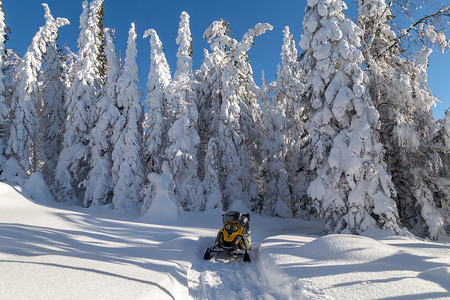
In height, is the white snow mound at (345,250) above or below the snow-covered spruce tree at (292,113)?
below

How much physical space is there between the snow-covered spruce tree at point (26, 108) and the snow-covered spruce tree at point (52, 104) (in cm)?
292

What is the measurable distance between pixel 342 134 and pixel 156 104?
1309 centimetres

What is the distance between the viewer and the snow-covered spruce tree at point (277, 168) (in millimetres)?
19422

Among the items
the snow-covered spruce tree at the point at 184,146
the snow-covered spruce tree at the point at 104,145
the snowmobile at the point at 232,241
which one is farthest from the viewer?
the snow-covered spruce tree at the point at 104,145

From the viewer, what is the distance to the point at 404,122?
11.0m

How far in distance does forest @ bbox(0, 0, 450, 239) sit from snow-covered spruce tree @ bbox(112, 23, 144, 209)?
0.27 feet

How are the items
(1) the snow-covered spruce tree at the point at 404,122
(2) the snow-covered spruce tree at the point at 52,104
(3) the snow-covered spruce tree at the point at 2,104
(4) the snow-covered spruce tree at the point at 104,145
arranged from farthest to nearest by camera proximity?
(2) the snow-covered spruce tree at the point at 52,104, (4) the snow-covered spruce tree at the point at 104,145, (3) the snow-covered spruce tree at the point at 2,104, (1) the snow-covered spruce tree at the point at 404,122

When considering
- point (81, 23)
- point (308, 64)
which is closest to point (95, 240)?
point (308, 64)

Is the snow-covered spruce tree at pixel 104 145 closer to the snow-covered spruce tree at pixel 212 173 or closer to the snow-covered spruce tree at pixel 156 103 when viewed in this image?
the snow-covered spruce tree at pixel 156 103

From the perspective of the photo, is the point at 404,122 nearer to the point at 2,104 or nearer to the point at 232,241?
the point at 232,241

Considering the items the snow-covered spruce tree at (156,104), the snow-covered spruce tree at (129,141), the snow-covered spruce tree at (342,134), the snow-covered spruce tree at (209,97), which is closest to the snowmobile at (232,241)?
the snow-covered spruce tree at (342,134)

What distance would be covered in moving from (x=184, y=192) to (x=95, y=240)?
9.11m

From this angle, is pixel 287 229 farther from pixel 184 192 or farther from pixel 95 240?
pixel 95 240

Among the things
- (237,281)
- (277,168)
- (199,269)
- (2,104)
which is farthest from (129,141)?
(237,281)
